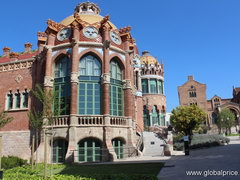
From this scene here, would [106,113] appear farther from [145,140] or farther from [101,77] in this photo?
[145,140]

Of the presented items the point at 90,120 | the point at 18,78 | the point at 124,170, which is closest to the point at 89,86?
the point at 90,120

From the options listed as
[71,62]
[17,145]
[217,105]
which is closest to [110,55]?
[71,62]

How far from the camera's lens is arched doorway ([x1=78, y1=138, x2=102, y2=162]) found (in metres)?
19.8

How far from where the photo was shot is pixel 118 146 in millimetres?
21641

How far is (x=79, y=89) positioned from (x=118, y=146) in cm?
→ 697

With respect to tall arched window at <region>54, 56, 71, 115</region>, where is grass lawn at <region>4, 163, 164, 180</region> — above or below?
below

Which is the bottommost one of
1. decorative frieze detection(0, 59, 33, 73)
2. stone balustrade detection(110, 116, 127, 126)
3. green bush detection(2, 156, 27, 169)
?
green bush detection(2, 156, 27, 169)

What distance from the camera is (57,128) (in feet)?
66.8

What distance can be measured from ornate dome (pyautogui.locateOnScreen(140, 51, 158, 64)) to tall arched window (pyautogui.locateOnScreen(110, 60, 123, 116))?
26052mm

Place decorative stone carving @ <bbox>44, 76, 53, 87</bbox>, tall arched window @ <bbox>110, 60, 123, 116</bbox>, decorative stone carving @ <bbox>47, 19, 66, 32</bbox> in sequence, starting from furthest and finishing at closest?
decorative stone carving @ <bbox>47, 19, 66, 32</bbox> < tall arched window @ <bbox>110, 60, 123, 116</bbox> < decorative stone carving @ <bbox>44, 76, 53, 87</bbox>

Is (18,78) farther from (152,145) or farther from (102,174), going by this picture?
(102,174)

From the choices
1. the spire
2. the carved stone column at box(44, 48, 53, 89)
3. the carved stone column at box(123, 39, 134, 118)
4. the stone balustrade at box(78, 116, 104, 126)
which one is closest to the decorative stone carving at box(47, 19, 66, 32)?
the carved stone column at box(44, 48, 53, 89)

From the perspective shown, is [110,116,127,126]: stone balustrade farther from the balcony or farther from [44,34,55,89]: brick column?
[44,34,55,89]: brick column

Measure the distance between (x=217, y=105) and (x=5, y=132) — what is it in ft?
225
